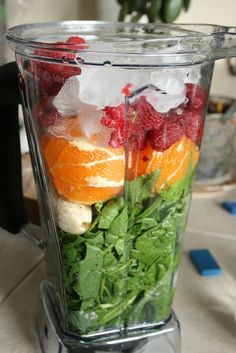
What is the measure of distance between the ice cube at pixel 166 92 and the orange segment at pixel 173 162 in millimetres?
27

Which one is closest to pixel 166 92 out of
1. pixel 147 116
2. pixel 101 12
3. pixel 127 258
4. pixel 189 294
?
pixel 147 116

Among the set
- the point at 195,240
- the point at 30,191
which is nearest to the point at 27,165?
the point at 30,191

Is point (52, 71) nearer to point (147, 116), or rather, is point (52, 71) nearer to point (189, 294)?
point (147, 116)

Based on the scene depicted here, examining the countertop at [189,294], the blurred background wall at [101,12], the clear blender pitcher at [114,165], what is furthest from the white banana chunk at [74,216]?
the blurred background wall at [101,12]

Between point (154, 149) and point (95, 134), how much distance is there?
41mm

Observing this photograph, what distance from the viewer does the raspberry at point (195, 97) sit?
0.31m

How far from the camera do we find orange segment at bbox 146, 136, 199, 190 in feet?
1.03

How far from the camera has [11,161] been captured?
39cm

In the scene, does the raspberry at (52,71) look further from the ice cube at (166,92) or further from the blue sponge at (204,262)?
the blue sponge at (204,262)

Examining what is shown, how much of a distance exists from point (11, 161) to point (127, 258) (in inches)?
5.1

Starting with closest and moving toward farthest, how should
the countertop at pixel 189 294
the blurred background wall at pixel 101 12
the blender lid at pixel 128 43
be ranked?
the blender lid at pixel 128 43
the countertop at pixel 189 294
the blurred background wall at pixel 101 12

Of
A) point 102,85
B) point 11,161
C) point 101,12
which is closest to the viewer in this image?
point 102,85

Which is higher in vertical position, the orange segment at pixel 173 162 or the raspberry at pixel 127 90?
the raspberry at pixel 127 90

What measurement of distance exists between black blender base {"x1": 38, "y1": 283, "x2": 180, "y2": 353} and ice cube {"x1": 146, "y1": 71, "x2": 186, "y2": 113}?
7.0 inches
